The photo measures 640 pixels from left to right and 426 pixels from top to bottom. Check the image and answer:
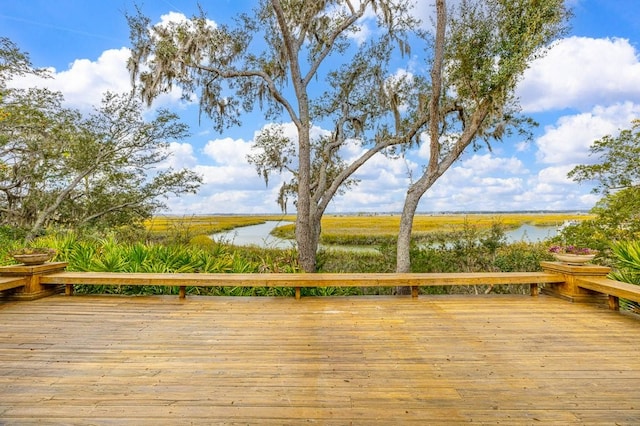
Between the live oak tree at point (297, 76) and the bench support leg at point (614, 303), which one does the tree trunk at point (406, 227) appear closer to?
the live oak tree at point (297, 76)

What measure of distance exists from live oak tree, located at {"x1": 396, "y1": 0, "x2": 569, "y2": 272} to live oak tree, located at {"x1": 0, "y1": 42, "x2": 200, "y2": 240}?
7.93 meters

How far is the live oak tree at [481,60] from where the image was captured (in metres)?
5.64

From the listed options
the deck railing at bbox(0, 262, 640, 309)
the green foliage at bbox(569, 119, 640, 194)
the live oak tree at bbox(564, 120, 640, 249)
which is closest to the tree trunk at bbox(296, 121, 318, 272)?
the deck railing at bbox(0, 262, 640, 309)

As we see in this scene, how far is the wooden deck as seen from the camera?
1804 mm

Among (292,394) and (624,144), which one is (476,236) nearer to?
(624,144)

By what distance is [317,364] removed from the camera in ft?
7.84

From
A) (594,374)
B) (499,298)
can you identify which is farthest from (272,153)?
(594,374)

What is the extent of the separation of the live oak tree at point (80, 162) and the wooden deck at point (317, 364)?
7254 millimetres

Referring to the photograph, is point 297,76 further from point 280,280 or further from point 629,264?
point 629,264

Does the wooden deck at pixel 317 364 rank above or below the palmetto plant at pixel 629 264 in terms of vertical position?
below

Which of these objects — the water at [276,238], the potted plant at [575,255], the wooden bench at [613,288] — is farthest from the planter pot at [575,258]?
the water at [276,238]

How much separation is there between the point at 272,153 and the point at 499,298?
23.0 ft

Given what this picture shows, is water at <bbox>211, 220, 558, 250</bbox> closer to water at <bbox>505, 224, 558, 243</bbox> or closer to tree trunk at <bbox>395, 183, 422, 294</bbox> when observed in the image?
water at <bbox>505, 224, 558, 243</bbox>

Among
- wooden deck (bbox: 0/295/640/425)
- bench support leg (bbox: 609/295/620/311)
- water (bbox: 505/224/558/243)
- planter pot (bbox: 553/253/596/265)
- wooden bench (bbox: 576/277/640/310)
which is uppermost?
water (bbox: 505/224/558/243)
